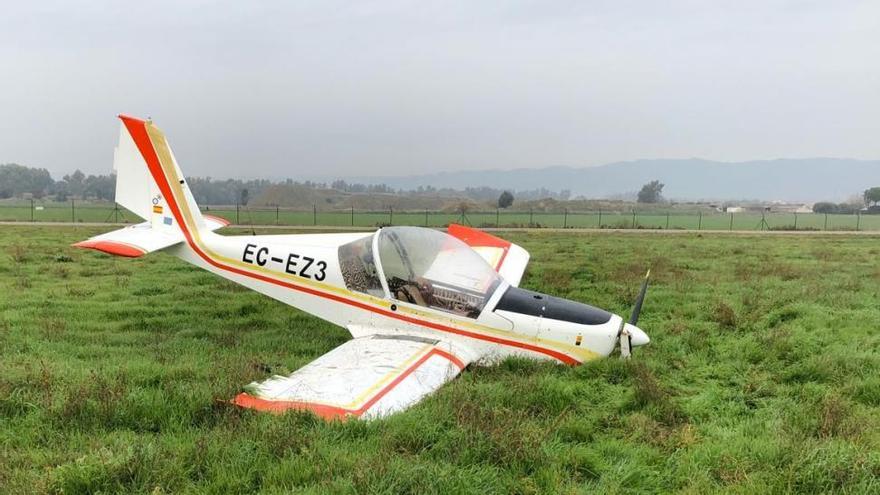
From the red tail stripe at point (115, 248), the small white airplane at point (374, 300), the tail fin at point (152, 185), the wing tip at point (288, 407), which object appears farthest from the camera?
the tail fin at point (152, 185)

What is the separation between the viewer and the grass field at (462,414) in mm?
3535

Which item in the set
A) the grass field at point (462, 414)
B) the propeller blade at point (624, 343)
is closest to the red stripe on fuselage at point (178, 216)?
the grass field at point (462, 414)

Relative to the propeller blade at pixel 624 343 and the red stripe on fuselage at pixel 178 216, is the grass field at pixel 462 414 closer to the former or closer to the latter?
the propeller blade at pixel 624 343

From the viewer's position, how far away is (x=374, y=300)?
6867 millimetres

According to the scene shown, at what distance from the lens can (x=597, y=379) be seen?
5.68m

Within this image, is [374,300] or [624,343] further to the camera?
[374,300]

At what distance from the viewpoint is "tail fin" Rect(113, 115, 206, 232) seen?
28.2ft

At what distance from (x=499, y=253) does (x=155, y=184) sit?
6.12m

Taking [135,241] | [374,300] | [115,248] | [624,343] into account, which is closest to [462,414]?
[624,343]

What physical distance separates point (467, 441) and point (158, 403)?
2.75 metres

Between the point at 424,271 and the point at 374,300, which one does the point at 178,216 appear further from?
the point at 424,271

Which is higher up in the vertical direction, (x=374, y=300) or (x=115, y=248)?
(x=115, y=248)

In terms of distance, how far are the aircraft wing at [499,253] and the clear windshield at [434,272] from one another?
2183 millimetres

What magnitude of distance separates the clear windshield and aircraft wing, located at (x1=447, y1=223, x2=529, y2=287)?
7.16 ft
